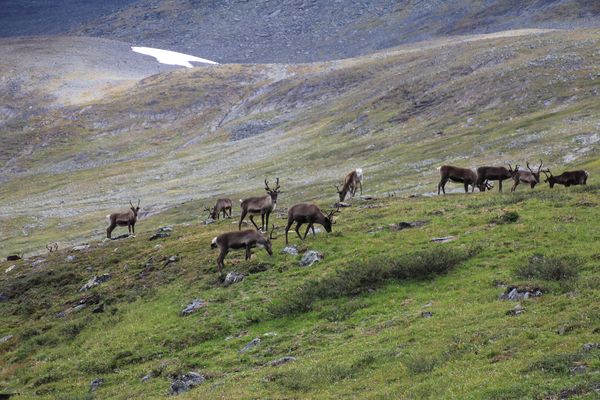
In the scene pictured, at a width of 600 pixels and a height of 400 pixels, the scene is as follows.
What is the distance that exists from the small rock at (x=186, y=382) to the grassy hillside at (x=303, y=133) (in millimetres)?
33936

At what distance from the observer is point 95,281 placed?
107 ft

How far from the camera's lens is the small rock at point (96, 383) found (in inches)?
845

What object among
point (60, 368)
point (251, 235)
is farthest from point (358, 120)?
point (60, 368)

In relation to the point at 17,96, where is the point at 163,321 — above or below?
below

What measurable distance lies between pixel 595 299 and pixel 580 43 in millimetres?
92693

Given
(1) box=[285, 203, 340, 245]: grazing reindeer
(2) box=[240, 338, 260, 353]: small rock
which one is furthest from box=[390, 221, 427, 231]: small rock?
(2) box=[240, 338, 260, 353]: small rock

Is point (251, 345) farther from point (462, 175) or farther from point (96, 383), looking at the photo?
point (462, 175)

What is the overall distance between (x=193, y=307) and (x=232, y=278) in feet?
7.79

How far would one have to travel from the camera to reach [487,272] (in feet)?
73.7

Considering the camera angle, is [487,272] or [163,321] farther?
[163,321]

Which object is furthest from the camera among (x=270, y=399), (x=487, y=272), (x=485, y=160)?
(x=485, y=160)

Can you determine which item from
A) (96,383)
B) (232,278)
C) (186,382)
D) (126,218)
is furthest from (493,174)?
(96,383)

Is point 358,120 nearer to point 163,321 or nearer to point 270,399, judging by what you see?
point 163,321

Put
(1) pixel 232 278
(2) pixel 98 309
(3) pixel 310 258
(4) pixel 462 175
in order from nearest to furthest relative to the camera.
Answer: (1) pixel 232 278 < (3) pixel 310 258 < (2) pixel 98 309 < (4) pixel 462 175
